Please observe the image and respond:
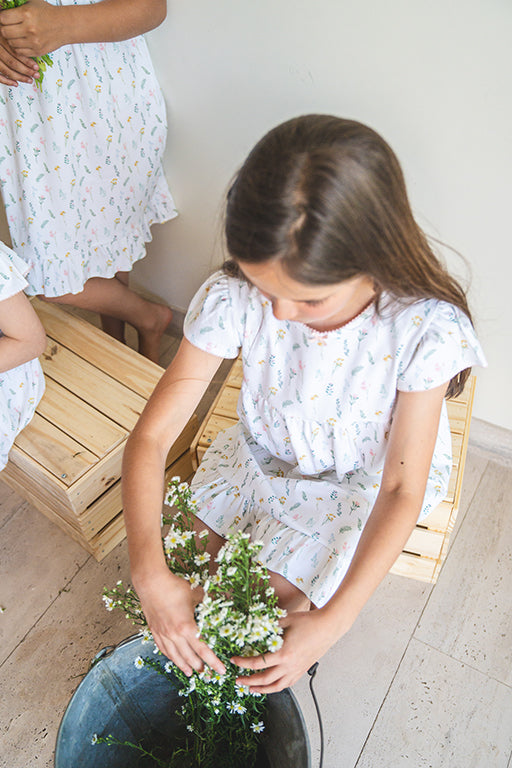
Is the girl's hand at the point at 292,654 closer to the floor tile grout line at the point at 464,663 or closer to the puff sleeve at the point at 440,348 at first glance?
the puff sleeve at the point at 440,348

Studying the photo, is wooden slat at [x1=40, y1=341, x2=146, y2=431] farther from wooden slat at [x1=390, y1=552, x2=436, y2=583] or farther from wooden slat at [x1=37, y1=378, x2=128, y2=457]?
wooden slat at [x1=390, y1=552, x2=436, y2=583]

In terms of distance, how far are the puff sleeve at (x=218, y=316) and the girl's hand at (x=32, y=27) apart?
2.27 feet

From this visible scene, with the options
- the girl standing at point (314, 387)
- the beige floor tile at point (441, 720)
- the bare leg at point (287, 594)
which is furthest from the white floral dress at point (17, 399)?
the beige floor tile at point (441, 720)

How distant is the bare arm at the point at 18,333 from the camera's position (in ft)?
4.20

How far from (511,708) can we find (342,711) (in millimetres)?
369

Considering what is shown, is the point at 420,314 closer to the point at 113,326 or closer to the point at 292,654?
the point at 292,654

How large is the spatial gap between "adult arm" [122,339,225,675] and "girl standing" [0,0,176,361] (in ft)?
2.36

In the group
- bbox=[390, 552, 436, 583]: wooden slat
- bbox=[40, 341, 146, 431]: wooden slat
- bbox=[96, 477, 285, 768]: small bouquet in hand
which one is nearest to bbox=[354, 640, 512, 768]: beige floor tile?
bbox=[390, 552, 436, 583]: wooden slat

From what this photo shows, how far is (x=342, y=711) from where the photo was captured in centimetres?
137

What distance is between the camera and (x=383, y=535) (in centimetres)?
95

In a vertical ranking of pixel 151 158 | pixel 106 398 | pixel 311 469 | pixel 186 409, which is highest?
pixel 151 158

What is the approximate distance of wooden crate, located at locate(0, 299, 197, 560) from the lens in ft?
4.72

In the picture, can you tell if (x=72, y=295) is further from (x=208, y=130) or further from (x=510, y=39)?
(x=510, y=39)

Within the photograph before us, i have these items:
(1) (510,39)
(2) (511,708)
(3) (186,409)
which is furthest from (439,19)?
(2) (511,708)
